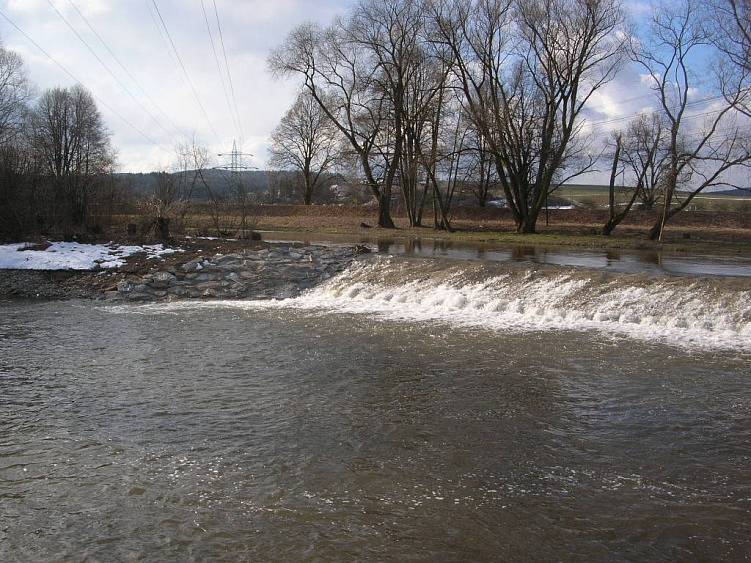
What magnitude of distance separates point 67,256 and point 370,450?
13.8 m

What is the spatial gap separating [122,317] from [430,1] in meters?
28.2

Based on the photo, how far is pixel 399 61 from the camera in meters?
37.2

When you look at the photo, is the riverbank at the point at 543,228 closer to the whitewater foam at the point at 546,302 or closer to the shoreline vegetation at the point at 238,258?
the shoreline vegetation at the point at 238,258

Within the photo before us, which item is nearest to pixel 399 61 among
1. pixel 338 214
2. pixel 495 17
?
pixel 495 17

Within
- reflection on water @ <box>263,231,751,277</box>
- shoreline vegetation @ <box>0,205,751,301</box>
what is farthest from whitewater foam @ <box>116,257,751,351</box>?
reflection on water @ <box>263,231,751,277</box>

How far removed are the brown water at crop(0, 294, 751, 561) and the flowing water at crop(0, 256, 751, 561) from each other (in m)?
0.03

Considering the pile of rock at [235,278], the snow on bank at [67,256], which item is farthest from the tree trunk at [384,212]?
the snow on bank at [67,256]

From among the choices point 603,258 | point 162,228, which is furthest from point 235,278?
point 603,258

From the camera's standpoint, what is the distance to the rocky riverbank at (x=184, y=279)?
47.9 feet

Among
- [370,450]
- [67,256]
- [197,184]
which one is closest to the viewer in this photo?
[370,450]

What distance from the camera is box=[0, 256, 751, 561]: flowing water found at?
4.27 m

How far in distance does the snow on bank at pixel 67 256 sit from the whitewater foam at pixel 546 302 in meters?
3.83

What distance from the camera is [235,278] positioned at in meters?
16.2

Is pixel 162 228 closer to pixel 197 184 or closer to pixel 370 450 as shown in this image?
→ pixel 197 184
